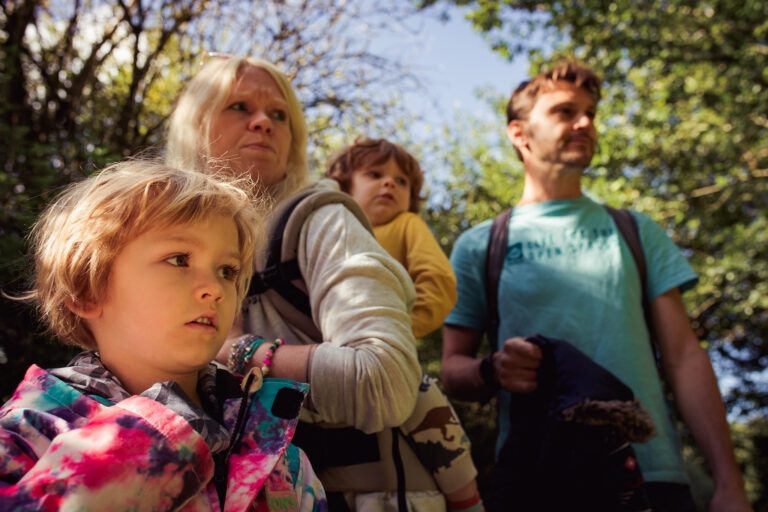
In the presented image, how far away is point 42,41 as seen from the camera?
445 cm

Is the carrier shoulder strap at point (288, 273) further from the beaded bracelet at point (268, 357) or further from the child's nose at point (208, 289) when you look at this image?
the child's nose at point (208, 289)

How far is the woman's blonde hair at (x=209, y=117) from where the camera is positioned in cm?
188

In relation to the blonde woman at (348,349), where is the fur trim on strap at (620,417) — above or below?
below

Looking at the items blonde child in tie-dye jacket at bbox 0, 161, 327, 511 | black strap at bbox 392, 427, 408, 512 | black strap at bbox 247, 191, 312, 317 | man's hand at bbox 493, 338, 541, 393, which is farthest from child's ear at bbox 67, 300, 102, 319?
man's hand at bbox 493, 338, 541, 393

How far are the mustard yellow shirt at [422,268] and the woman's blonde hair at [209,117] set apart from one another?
0.50 meters

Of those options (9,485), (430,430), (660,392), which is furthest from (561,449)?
(9,485)

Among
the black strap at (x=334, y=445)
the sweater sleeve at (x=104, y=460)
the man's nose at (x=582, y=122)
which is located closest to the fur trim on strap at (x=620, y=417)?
the black strap at (x=334, y=445)

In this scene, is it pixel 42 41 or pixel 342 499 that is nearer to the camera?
pixel 342 499

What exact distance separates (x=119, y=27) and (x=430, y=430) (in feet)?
14.2

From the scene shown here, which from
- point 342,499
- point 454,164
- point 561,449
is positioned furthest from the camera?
point 454,164

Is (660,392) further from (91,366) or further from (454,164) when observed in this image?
(454,164)

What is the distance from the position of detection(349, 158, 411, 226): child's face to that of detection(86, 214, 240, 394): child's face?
5.85ft

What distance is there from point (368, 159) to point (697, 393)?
189 cm

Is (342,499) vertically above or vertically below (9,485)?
below
